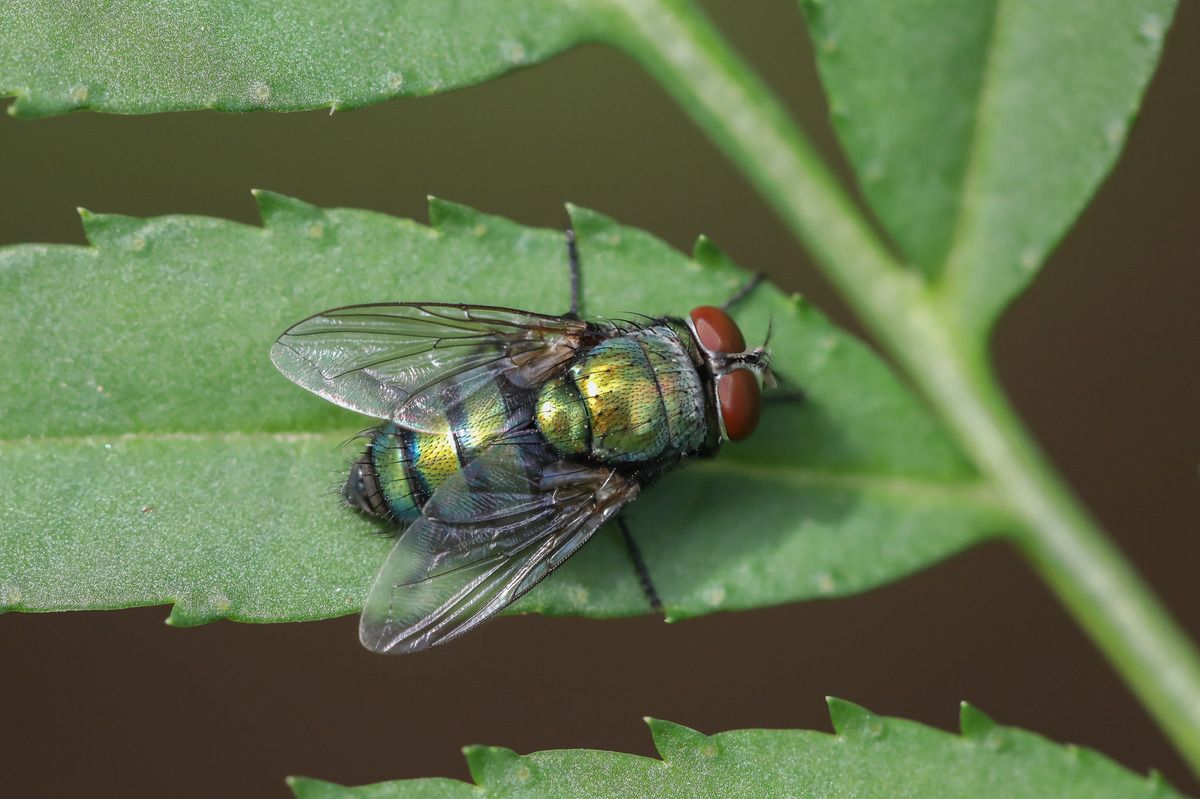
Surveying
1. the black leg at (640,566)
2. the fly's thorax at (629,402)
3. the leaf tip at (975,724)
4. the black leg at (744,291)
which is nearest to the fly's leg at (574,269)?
the fly's thorax at (629,402)

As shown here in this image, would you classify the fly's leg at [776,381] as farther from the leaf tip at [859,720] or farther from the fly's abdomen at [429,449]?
the leaf tip at [859,720]

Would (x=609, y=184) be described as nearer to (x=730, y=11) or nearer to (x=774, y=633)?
(x=730, y=11)

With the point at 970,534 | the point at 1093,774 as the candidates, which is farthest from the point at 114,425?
the point at 1093,774

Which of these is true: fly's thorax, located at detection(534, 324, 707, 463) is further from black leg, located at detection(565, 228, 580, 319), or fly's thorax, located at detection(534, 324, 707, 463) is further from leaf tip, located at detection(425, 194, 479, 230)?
leaf tip, located at detection(425, 194, 479, 230)

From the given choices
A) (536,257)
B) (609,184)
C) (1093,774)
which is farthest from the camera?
(609,184)

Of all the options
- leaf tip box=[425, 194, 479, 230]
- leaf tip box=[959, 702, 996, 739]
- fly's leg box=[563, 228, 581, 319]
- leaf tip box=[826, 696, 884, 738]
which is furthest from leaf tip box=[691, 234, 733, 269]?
leaf tip box=[959, 702, 996, 739]
